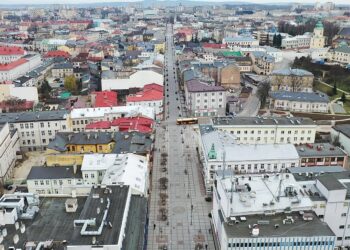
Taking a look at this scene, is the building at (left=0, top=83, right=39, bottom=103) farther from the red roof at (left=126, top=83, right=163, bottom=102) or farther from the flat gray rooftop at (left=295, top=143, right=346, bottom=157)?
the flat gray rooftop at (left=295, top=143, right=346, bottom=157)

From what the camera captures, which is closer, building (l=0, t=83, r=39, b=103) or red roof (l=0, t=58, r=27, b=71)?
building (l=0, t=83, r=39, b=103)

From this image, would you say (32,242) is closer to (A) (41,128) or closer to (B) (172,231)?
(B) (172,231)

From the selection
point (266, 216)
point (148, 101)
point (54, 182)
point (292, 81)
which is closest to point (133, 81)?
point (148, 101)

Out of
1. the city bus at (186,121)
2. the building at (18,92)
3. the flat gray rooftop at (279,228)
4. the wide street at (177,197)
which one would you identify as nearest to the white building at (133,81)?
→ the building at (18,92)

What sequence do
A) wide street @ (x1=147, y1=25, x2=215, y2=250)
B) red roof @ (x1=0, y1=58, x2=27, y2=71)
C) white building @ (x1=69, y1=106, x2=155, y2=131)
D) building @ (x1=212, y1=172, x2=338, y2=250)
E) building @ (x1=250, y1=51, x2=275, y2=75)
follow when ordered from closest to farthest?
building @ (x1=212, y1=172, x2=338, y2=250)
wide street @ (x1=147, y1=25, x2=215, y2=250)
white building @ (x1=69, y1=106, x2=155, y2=131)
red roof @ (x1=0, y1=58, x2=27, y2=71)
building @ (x1=250, y1=51, x2=275, y2=75)

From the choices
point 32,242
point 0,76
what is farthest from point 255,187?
point 0,76

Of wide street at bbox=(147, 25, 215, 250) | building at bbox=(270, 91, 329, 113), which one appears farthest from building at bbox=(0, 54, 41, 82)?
building at bbox=(270, 91, 329, 113)

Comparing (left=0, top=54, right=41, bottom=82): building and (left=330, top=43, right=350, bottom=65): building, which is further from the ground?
(left=330, top=43, right=350, bottom=65): building
